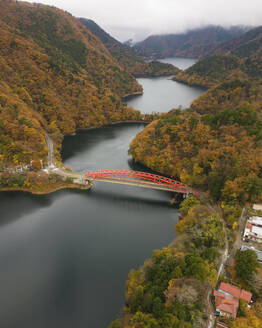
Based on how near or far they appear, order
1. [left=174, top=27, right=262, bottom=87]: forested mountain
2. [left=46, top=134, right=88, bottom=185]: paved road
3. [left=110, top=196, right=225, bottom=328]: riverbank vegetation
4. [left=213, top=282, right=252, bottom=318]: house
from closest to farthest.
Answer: [left=110, top=196, right=225, bottom=328]: riverbank vegetation, [left=213, top=282, right=252, bottom=318]: house, [left=46, top=134, right=88, bottom=185]: paved road, [left=174, top=27, right=262, bottom=87]: forested mountain

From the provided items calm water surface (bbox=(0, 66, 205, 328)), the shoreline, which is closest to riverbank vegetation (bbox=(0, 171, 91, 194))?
the shoreline

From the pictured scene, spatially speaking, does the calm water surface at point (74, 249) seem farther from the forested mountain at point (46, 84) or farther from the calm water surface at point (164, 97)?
the calm water surface at point (164, 97)

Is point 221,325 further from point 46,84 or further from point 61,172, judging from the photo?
point 46,84

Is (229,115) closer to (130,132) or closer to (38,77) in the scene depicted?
(130,132)

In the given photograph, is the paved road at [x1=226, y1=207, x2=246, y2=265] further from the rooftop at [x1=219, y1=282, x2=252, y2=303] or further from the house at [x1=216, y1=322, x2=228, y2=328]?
the house at [x1=216, y1=322, x2=228, y2=328]

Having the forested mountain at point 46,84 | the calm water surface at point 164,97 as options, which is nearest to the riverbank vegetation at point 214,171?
the forested mountain at point 46,84

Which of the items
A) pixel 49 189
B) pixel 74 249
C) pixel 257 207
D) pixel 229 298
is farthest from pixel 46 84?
pixel 229 298

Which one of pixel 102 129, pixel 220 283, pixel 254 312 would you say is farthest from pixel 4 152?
pixel 254 312
